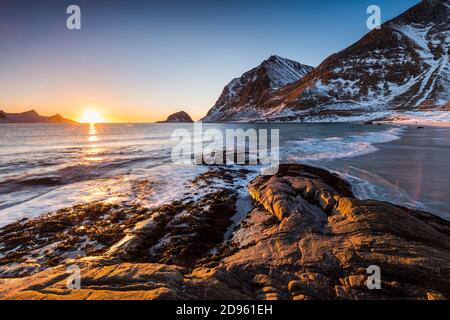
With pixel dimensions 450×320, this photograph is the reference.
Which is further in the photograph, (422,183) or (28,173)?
(28,173)

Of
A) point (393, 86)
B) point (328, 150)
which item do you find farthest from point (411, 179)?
point (393, 86)

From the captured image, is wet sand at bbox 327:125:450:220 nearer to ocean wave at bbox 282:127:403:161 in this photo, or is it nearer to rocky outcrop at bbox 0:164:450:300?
rocky outcrop at bbox 0:164:450:300

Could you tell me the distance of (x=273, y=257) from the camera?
5.50m

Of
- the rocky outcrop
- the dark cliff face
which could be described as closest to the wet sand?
the rocky outcrop

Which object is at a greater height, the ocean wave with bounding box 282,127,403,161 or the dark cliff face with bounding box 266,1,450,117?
the dark cliff face with bounding box 266,1,450,117

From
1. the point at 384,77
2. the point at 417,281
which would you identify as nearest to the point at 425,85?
the point at 384,77

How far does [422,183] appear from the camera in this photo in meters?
12.4

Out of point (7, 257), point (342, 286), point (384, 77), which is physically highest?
point (384, 77)

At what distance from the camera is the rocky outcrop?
13.3 ft

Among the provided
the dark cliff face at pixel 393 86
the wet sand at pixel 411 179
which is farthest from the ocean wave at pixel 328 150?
the dark cliff face at pixel 393 86

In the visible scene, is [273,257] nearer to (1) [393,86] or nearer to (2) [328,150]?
(2) [328,150]

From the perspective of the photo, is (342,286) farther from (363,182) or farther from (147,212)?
(363,182)

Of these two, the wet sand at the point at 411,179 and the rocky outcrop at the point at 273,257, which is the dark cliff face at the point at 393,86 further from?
the rocky outcrop at the point at 273,257
